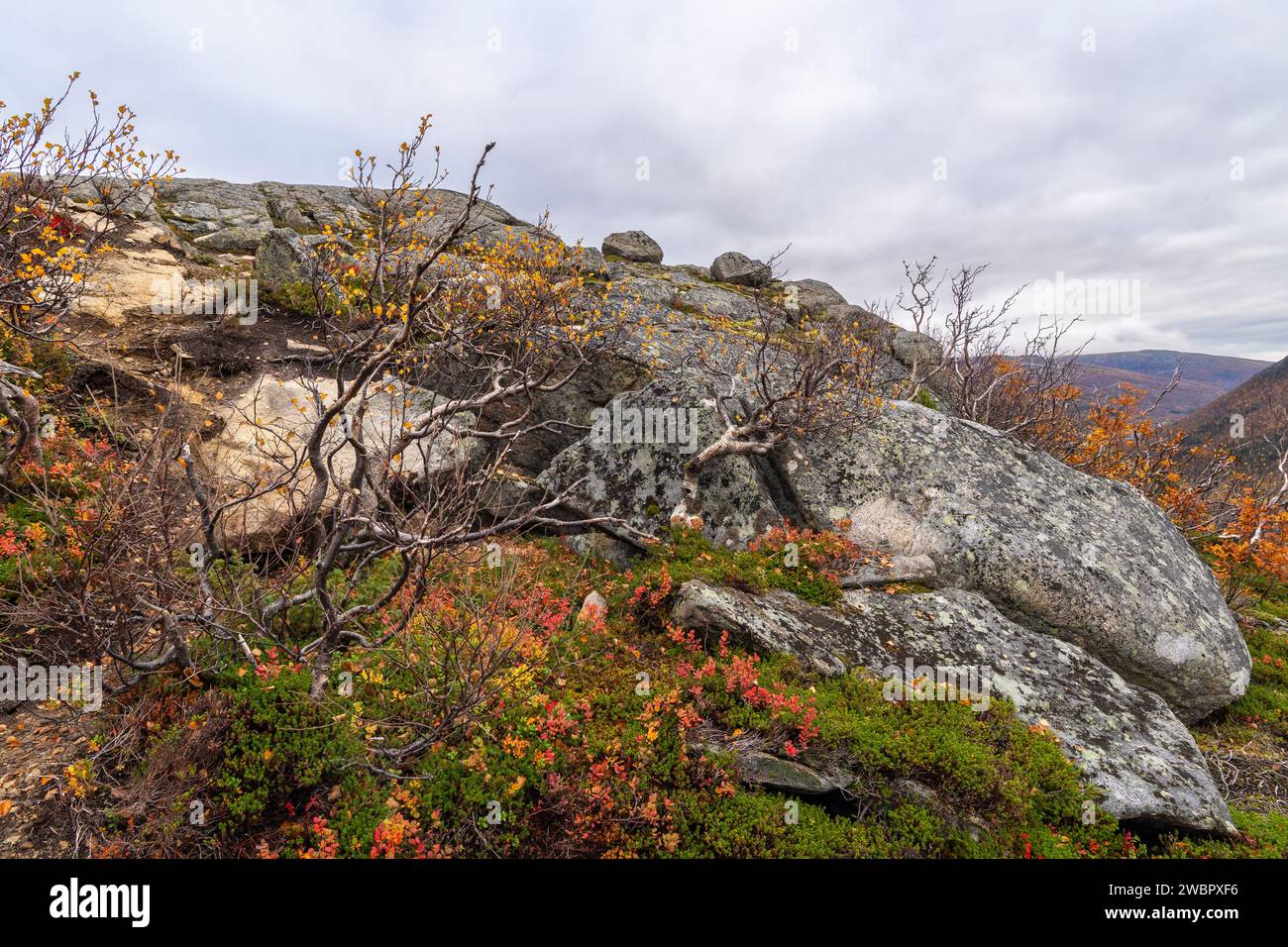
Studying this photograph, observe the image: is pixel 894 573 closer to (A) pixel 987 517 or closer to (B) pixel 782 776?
(A) pixel 987 517

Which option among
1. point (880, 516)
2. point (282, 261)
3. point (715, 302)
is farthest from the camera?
point (715, 302)

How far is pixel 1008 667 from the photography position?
888 centimetres

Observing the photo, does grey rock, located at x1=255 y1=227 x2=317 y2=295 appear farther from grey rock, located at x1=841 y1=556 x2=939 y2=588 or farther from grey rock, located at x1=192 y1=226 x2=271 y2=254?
grey rock, located at x1=841 y1=556 x2=939 y2=588

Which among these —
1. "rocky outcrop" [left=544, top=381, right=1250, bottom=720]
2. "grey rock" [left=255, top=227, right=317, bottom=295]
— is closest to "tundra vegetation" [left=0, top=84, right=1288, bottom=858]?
"rocky outcrop" [left=544, top=381, right=1250, bottom=720]

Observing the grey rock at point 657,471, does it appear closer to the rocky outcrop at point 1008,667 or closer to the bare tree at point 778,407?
the bare tree at point 778,407

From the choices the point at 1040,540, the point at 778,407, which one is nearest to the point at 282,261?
the point at 778,407

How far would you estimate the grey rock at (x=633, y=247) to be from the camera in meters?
31.4

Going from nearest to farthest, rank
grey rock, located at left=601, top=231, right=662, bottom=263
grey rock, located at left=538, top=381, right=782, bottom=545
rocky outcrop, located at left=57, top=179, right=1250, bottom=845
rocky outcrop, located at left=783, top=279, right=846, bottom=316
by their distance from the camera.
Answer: rocky outcrop, located at left=57, top=179, right=1250, bottom=845
grey rock, located at left=538, top=381, right=782, bottom=545
rocky outcrop, located at left=783, top=279, right=846, bottom=316
grey rock, located at left=601, top=231, right=662, bottom=263

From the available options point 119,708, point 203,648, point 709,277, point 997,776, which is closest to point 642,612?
point 997,776

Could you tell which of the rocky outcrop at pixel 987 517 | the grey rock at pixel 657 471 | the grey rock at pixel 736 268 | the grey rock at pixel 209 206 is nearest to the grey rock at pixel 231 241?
the grey rock at pixel 209 206

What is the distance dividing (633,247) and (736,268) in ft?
19.5

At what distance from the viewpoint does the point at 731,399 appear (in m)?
13.2

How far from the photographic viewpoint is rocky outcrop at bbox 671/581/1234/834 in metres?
7.47

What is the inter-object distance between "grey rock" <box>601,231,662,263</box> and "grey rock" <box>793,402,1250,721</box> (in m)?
22.1
